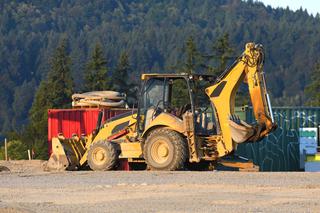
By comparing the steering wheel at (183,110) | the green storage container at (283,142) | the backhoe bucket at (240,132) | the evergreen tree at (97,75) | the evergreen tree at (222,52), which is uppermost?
the evergreen tree at (222,52)

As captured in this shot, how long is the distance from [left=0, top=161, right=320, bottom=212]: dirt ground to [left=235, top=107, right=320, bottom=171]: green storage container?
40.1 feet

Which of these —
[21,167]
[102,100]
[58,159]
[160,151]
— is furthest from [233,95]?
[21,167]

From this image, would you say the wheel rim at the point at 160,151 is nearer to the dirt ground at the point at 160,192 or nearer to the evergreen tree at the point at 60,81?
the dirt ground at the point at 160,192

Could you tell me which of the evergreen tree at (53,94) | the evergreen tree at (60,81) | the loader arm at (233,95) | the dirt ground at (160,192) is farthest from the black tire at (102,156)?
the evergreen tree at (60,81)

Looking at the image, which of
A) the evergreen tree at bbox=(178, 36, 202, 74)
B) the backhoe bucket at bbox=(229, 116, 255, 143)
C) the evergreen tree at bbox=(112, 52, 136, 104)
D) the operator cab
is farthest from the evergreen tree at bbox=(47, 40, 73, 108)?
the backhoe bucket at bbox=(229, 116, 255, 143)

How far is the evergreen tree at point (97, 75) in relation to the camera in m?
80.7

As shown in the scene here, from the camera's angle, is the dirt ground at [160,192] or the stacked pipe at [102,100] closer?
the dirt ground at [160,192]

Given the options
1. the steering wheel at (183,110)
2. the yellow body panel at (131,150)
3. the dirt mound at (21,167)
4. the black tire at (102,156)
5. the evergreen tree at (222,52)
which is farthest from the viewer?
the evergreen tree at (222,52)

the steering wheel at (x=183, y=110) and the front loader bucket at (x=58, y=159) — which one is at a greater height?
the steering wheel at (x=183, y=110)

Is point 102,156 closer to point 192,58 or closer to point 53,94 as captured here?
point 192,58

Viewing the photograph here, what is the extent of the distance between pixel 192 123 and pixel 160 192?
19.4ft

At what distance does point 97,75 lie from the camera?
82.2 metres

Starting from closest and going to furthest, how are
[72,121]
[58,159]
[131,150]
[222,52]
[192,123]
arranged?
[192,123] < [131,150] < [58,159] < [72,121] < [222,52]

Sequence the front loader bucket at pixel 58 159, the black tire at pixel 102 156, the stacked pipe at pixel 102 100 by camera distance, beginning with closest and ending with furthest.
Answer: the black tire at pixel 102 156, the front loader bucket at pixel 58 159, the stacked pipe at pixel 102 100
